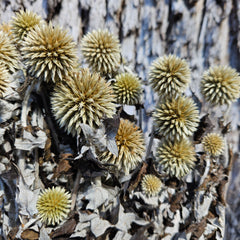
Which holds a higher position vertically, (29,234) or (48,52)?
(48,52)

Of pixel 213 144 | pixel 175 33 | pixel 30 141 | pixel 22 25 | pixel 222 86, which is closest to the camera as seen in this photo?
pixel 30 141

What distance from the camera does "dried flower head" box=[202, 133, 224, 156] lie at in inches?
78.0

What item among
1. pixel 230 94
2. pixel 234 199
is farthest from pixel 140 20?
pixel 234 199

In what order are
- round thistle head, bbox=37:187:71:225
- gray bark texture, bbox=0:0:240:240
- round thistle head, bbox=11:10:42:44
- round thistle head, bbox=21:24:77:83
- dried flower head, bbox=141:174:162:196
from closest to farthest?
round thistle head, bbox=21:24:77:83 → round thistle head, bbox=37:187:71:225 → round thistle head, bbox=11:10:42:44 → dried flower head, bbox=141:174:162:196 → gray bark texture, bbox=0:0:240:240

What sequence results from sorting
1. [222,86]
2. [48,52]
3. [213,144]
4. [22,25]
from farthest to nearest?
1. [213,144]
2. [222,86]
3. [22,25]
4. [48,52]

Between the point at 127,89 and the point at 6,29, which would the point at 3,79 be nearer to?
the point at 6,29

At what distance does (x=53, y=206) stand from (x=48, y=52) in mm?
1025

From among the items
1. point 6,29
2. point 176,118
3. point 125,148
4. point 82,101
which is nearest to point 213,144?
point 176,118

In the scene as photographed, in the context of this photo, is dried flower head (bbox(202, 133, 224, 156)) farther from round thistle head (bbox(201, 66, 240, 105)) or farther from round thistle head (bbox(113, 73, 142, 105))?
round thistle head (bbox(113, 73, 142, 105))

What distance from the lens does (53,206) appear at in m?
1.53

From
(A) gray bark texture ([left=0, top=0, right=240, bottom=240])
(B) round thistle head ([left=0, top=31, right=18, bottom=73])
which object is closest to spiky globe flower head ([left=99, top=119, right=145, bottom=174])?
(A) gray bark texture ([left=0, top=0, right=240, bottom=240])

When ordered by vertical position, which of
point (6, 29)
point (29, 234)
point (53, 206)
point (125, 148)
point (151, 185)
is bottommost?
point (29, 234)

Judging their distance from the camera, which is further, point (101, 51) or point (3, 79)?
point (101, 51)

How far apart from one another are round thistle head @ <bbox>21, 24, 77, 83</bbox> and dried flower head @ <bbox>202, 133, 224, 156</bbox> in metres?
1.33
